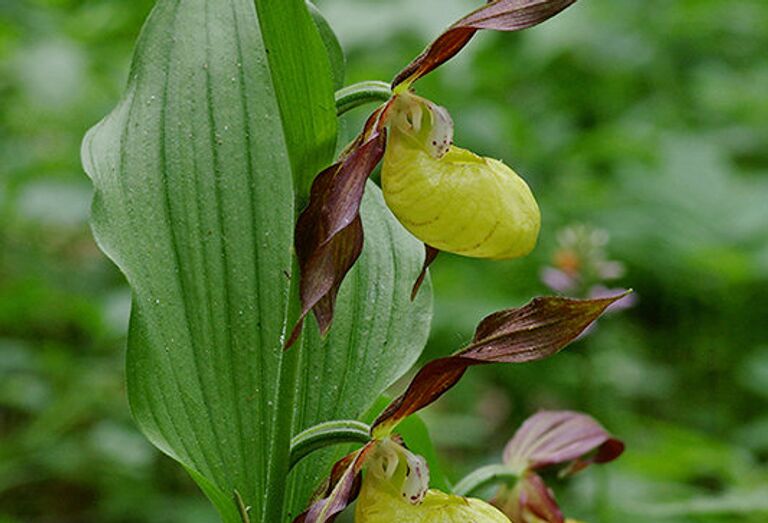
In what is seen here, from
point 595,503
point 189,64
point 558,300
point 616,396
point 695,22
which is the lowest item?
point 616,396

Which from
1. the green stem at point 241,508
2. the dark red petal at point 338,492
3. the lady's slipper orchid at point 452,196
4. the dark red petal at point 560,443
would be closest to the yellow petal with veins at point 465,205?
the lady's slipper orchid at point 452,196

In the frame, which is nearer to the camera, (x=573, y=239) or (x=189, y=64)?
(x=189, y=64)

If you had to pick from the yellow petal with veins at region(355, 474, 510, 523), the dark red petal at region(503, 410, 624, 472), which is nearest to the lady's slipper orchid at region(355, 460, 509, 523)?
the yellow petal with veins at region(355, 474, 510, 523)

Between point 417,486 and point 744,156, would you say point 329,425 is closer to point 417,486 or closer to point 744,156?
point 417,486

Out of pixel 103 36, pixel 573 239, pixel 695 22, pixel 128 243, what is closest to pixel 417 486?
pixel 128 243

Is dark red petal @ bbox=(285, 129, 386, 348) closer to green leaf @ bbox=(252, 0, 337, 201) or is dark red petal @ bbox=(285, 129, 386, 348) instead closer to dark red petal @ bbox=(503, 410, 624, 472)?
green leaf @ bbox=(252, 0, 337, 201)

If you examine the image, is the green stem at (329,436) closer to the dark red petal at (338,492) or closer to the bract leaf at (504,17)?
the dark red petal at (338,492)
